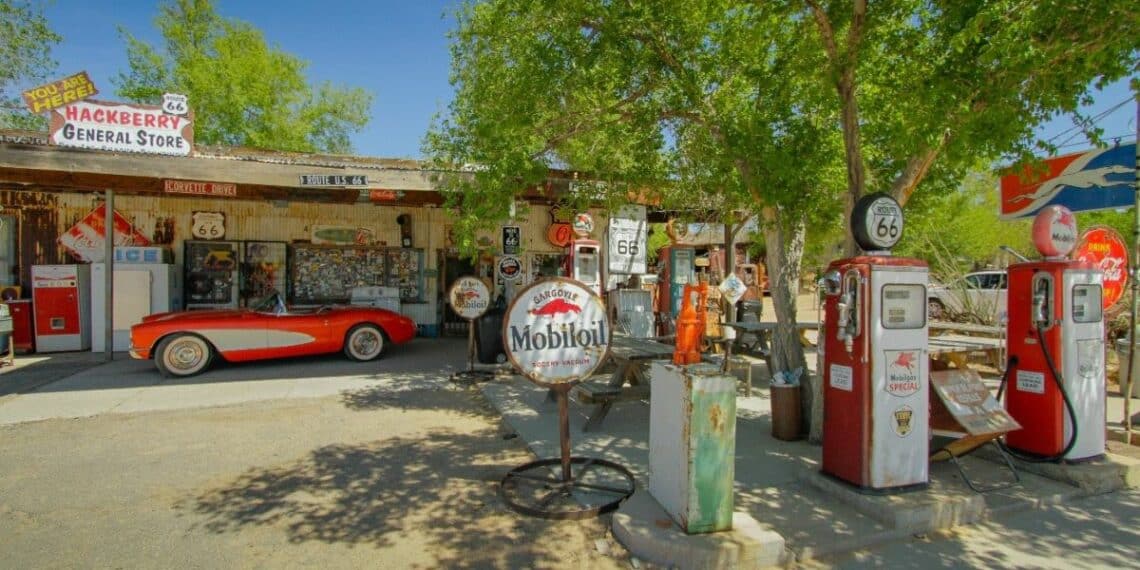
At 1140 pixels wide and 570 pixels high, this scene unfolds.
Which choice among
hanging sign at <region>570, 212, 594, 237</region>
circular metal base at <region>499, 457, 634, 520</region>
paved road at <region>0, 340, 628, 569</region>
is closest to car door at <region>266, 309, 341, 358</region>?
paved road at <region>0, 340, 628, 569</region>

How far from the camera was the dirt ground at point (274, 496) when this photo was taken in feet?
11.3

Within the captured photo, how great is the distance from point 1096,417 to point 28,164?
484 inches

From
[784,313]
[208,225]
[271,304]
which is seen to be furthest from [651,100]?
[208,225]

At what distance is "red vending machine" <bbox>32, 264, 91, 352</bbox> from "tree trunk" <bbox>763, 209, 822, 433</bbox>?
1183 centimetres

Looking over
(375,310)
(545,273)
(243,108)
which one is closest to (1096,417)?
(375,310)

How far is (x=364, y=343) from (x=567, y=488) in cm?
670

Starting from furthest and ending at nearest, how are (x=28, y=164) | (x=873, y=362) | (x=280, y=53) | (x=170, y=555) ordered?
(x=280, y=53)
(x=28, y=164)
(x=873, y=362)
(x=170, y=555)

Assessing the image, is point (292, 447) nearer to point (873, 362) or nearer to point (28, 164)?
point (873, 362)

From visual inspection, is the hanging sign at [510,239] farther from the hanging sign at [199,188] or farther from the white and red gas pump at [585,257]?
the hanging sign at [199,188]

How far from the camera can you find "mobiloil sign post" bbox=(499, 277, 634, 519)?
3.92 metres

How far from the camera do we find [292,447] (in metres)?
5.45

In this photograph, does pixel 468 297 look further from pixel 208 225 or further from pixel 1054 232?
pixel 208 225

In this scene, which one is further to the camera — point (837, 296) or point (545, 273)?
point (545, 273)

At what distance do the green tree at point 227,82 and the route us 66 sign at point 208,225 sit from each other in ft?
34.9
